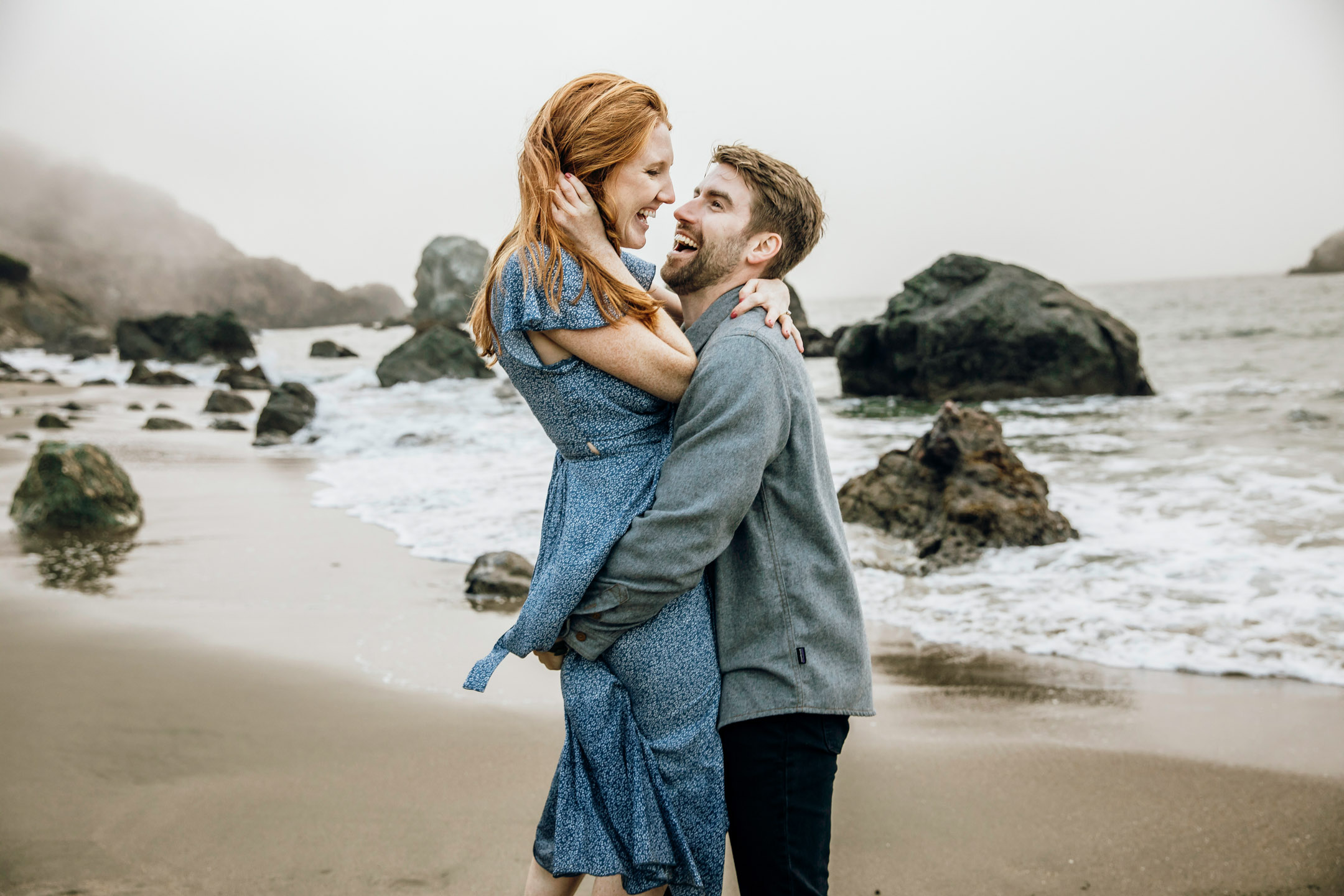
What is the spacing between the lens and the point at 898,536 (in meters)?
7.05

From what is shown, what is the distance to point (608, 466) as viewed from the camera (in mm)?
1971

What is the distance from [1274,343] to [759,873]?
84.5 feet

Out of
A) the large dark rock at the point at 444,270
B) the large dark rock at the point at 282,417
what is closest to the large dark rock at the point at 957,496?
the large dark rock at the point at 282,417

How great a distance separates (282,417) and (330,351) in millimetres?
23120

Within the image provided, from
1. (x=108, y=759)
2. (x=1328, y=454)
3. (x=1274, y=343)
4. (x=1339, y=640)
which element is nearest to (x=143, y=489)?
(x=108, y=759)

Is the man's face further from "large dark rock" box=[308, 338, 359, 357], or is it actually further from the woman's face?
"large dark rock" box=[308, 338, 359, 357]

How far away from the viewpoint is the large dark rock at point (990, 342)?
53.8 feet

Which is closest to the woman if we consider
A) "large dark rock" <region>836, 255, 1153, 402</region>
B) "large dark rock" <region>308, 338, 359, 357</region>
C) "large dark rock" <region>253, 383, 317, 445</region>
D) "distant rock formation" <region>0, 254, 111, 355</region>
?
"large dark rock" <region>253, 383, 317, 445</region>

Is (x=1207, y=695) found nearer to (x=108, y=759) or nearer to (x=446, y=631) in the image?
(x=446, y=631)

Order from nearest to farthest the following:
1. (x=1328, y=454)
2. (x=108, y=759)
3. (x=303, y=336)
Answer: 1. (x=108, y=759)
2. (x=1328, y=454)
3. (x=303, y=336)

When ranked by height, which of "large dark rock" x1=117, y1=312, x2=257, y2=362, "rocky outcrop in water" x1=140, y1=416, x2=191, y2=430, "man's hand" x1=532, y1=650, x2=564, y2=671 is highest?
"large dark rock" x1=117, y1=312, x2=257, y2=362

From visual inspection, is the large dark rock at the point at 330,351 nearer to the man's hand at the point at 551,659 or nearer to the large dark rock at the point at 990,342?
the large dark rock at the point at 990,342

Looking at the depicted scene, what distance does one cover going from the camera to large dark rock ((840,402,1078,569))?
664 cm

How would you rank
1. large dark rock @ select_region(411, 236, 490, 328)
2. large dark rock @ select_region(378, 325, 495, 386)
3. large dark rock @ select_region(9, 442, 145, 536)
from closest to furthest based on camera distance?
large dark rock @ select_region(9, 442, 145, 536) < large dark rock @ select_region(378, 325, 495, 386) < large dark rock @ select_region(411, 236, 490, 328)
